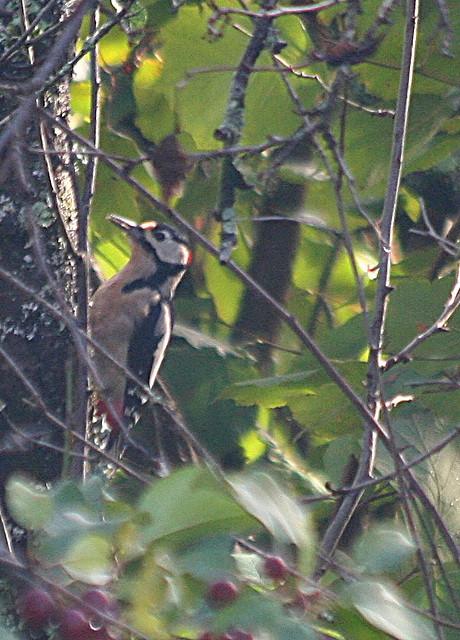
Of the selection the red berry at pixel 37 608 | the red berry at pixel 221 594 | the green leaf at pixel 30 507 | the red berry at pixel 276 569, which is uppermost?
the green leaf at pixel 30 507

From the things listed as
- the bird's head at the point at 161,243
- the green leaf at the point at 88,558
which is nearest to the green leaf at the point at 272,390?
the bird's head at the point at 161,243

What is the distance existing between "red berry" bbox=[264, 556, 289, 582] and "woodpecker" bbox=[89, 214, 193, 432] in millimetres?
2937

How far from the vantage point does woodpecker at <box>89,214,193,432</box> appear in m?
4.16

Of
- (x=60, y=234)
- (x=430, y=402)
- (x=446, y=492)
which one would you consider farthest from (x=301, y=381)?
(x=60, y=234)

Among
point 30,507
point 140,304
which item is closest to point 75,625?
point 30,507

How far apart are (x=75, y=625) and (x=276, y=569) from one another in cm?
21

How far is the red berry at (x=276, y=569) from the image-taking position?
1062mm

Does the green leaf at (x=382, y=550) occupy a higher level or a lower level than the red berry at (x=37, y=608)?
lower

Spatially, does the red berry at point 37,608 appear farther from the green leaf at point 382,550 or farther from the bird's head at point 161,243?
the bird's head at point 161,243

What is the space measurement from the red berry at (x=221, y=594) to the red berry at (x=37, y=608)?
172mm

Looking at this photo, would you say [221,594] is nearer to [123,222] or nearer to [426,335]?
[426,335]

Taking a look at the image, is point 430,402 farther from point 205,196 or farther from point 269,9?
point 205,196

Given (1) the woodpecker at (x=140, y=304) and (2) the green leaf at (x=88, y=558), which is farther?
(1) the woodpecker at (x=140, y=304)

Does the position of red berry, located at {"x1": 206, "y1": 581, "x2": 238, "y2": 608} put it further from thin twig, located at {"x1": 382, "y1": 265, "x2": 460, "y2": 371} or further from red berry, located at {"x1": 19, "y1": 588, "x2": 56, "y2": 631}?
thin twig, located at {"x1": 382, "y1": 265, "x2": 460, "y2": 371}
